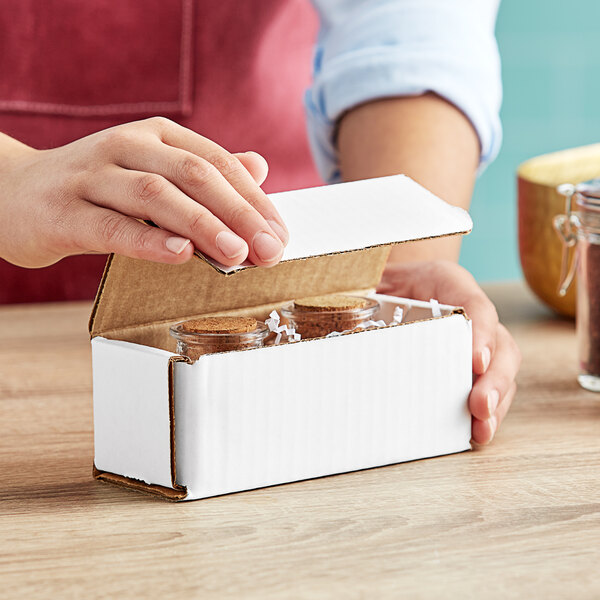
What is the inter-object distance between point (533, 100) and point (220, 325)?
184 centimetres

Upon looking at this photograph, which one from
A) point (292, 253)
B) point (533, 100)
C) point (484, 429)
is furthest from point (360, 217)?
point (533, 100)

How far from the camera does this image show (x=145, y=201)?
0.58 metres

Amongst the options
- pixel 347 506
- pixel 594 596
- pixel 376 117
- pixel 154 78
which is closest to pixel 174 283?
pixel 347 506

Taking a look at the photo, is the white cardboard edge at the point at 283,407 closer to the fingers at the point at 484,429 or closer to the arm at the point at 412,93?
the fingers at the point at 484,429

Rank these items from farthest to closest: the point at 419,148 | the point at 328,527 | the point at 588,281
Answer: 1. the point at 419,148
2. the point at 588,281
3. the point at 328,527

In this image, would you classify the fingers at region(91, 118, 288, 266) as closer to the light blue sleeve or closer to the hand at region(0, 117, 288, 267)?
the hand at region(0, 117, 288, 267)

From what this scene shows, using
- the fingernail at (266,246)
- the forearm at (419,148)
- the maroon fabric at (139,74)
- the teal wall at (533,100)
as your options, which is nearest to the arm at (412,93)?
the forearm at (419,148)

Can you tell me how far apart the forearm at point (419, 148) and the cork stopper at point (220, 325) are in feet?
1.22

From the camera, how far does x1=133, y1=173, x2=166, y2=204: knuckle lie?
0.58 metres

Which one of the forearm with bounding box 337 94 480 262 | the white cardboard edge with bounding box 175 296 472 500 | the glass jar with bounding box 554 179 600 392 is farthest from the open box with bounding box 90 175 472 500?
the forearm with bounding box 337 94 480 262

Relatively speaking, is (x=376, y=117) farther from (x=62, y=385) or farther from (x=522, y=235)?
(x=62, y=385)

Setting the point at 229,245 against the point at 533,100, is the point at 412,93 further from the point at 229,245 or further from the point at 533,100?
the point at 533,100

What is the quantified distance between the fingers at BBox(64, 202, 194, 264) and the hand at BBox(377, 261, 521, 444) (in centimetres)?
23

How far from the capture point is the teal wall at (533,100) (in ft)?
7.32
